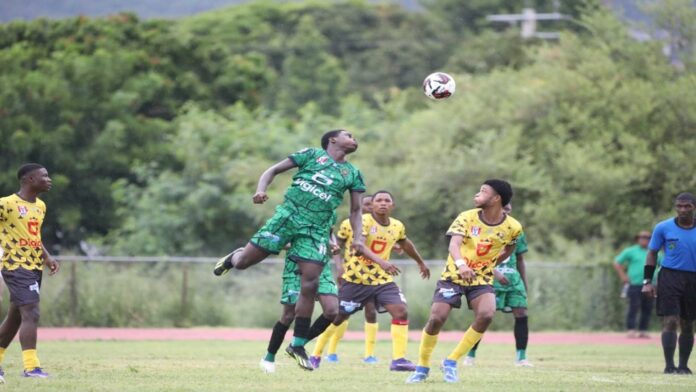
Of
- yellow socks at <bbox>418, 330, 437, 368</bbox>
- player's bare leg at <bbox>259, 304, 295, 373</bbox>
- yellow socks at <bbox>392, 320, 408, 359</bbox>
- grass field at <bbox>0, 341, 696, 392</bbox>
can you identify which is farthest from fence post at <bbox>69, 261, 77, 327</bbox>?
yellow socks at <bbox>418, 330, 437, 368</bbox>

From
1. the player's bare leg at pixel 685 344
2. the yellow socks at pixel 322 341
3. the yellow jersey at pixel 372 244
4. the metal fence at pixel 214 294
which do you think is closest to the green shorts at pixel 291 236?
the yellow socks at pixel 322 341

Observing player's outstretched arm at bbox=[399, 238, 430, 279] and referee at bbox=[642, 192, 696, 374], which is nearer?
player's outstretched arm at bbox=[399, 238, 430, 279]

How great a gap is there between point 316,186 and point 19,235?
322cm

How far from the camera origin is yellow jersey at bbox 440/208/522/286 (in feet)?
41.4

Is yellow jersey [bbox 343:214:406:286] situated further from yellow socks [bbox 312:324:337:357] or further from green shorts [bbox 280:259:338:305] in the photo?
green shorts [bbox 280:259:338:305]

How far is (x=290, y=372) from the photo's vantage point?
1352 centimetres

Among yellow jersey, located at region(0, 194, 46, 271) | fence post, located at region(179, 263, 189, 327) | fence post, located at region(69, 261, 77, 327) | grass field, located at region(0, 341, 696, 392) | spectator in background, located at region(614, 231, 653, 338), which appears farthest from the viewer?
fence post, located at region(179, 263, 189, 327)

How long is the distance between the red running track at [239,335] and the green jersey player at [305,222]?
11.3 m

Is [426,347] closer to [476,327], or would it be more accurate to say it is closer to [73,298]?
[476,327]

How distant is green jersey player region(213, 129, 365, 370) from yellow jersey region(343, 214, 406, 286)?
104 inches

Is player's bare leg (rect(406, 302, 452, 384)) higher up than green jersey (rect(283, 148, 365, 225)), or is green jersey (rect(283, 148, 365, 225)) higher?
green jersey (rect(283, 148, 365, 225))

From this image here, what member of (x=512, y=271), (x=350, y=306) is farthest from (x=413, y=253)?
(x=512, y=271)

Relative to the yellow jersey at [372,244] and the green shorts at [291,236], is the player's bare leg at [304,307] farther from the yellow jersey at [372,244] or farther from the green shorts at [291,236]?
the yellow jersey at [372,244]

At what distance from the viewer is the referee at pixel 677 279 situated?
1483cm
